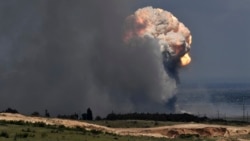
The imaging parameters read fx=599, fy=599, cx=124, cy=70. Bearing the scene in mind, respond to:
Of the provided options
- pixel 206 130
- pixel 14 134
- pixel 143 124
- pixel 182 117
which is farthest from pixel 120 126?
pixel 14 134

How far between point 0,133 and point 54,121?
100.0 ft

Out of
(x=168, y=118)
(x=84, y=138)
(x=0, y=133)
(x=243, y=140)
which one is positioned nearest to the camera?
(x=0, y=133)

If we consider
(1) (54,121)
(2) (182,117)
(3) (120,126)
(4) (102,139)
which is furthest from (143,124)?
(4) (102,139)

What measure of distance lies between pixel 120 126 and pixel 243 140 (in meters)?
25.9

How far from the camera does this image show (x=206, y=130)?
95.5 meters

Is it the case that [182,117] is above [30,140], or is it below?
above

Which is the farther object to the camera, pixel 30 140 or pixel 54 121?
pixel 54 121

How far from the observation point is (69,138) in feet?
185

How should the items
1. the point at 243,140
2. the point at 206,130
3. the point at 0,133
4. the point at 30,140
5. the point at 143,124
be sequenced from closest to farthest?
the point at 30,140
the point at 0,133
the point at 243,140
the point at 206,130
the point at 143,124

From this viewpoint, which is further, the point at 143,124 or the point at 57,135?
the point at 143,124

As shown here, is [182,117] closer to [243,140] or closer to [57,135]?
[243,140]

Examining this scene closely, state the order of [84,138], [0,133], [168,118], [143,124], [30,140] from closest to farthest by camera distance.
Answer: [30,140]
[0,133]
[84,138]
[143,124]
[168,118]

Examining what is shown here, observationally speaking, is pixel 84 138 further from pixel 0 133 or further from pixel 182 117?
pixel 182 117

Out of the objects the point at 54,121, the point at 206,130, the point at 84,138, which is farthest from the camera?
the point at 206,130
